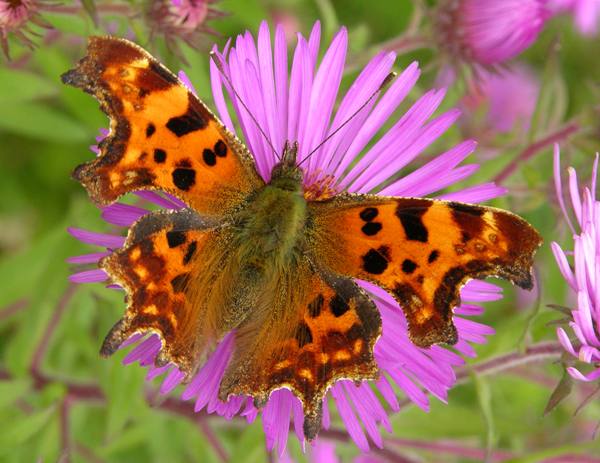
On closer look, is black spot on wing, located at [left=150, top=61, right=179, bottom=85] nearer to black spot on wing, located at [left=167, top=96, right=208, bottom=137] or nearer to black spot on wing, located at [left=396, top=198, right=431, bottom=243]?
black spot on wing, located at [left=167, top=96, right=208, bottom=137]

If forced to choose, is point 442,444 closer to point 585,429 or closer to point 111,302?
point 585,429

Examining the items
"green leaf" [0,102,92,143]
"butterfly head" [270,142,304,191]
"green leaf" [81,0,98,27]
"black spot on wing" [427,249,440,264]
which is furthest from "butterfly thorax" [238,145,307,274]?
"green leaf" [0,102,92,143]

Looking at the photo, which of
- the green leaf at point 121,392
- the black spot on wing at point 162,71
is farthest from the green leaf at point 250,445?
the black spot on wing at point 162,71

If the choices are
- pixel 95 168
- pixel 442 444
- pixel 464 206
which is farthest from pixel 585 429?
pixel 95 168

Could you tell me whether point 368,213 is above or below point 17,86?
below

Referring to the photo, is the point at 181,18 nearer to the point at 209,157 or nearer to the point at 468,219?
the point at 209,157

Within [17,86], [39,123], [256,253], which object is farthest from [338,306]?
[39,123]
